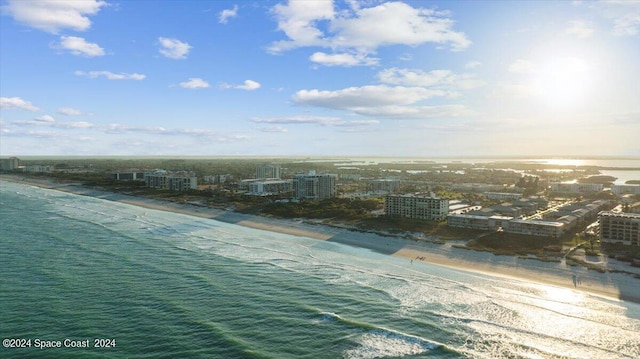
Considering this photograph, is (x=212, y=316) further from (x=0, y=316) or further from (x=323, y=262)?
(x=323, y=262)

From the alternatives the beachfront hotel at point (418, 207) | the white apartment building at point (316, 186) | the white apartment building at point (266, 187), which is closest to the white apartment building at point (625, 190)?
the beachfront hotel at point (418, 207)

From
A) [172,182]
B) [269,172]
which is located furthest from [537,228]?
[269,172]

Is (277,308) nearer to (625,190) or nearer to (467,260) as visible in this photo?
(467,260)

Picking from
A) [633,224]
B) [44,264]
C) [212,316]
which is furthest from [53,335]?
[633,224]

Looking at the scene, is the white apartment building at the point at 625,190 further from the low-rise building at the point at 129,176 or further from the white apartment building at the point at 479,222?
the low-rise building at the point at 129,176

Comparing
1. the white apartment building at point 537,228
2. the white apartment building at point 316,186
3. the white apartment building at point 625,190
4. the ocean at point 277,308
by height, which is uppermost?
the white apartment building at point 316,186
